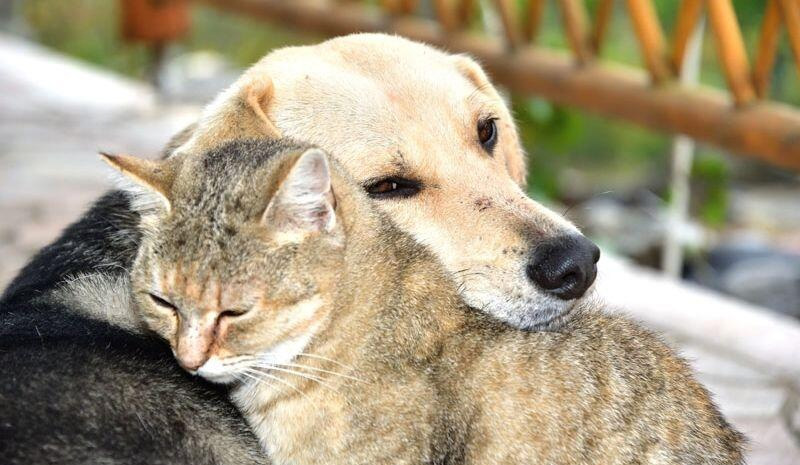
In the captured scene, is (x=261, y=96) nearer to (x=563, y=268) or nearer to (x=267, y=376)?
(x=267, y=376)

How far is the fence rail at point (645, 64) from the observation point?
5367 millimetres

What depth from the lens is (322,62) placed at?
156 inches

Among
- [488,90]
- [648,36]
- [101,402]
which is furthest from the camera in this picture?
[648,36]

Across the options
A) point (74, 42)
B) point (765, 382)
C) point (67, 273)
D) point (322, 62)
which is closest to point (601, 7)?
point (765, 382)

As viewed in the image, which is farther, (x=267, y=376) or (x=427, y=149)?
(x=427, y=149)

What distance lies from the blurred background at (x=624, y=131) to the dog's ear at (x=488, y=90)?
0.76 m

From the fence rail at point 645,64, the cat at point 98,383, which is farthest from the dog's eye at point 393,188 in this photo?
the fence rail at point 645,64

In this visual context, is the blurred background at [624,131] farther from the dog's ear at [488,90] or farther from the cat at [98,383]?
the cat at [98,383]

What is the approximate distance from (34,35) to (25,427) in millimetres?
12210

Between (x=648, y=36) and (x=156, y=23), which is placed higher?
(x=648, y=36)

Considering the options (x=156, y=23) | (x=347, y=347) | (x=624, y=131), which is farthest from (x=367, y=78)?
(x=624, y=131)

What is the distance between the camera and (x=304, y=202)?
299cm

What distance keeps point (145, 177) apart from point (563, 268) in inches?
48.5

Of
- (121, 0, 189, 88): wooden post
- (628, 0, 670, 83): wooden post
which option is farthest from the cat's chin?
(121, 0, 189, 88): wooden post
